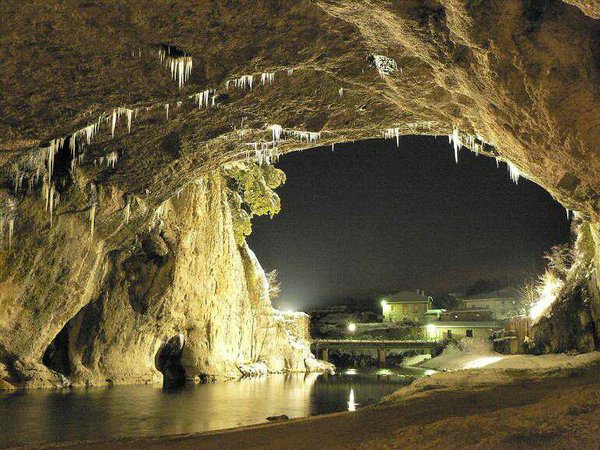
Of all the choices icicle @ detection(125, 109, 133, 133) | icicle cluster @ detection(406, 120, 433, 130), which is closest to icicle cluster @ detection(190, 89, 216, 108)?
icicle @ detection(125, 109, 133, 133)

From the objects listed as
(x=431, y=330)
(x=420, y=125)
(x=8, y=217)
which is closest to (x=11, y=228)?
(x=8, y=217)

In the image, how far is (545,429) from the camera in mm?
4668

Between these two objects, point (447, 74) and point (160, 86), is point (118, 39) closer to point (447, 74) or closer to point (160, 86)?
point (160, 86)

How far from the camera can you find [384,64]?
34.8 ft

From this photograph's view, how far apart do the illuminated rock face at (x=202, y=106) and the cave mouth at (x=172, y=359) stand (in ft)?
14.9

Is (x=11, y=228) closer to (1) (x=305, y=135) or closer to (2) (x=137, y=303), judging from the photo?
(2) (x=137, y=303)

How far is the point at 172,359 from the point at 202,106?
63.0 feet

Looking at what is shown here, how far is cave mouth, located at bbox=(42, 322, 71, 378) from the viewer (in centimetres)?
2069

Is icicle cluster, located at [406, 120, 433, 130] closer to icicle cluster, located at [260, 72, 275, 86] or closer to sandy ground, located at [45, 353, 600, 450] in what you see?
icicle cluster, located at [260, 72, 275, 86]

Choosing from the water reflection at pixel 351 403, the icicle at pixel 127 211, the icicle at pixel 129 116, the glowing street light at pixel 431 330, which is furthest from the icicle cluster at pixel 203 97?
the glowing street light at pixel 431 330

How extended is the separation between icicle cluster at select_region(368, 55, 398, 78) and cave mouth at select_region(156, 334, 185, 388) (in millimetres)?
20081

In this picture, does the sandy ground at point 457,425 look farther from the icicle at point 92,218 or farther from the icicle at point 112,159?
the icicle at point 92,218

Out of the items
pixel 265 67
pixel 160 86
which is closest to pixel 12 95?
pixel 160 86

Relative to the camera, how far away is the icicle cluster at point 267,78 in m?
11.2
